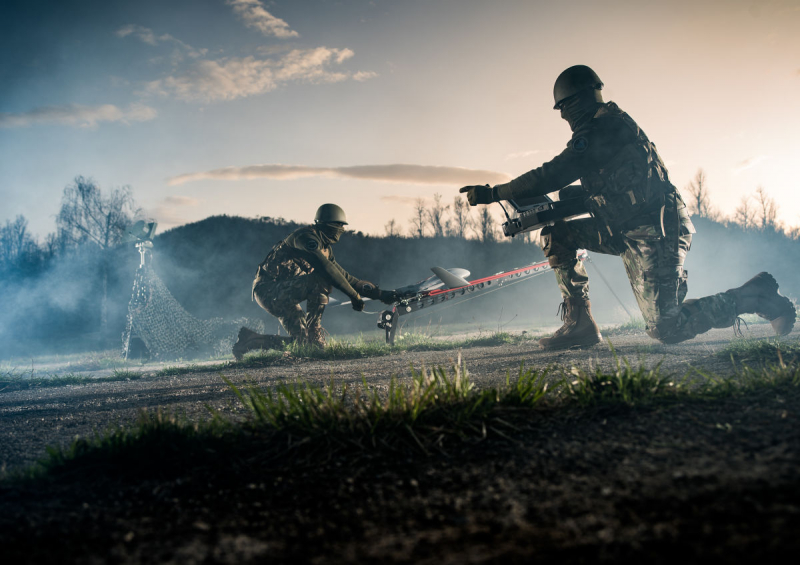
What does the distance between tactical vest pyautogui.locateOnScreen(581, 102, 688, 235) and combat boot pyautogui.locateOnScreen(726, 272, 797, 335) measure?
78 cm

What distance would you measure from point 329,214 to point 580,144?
3748 millimetres

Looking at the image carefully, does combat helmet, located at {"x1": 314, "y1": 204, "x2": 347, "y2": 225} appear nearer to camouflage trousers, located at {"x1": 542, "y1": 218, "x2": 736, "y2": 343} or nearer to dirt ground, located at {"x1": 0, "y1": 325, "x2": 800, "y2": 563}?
camouflage trousers, located at {"x1": 542, "y1": 218, "x2": 736, "y2": 343}

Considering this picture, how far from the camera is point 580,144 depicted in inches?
141

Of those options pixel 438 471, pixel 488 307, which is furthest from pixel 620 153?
pixel 488 307

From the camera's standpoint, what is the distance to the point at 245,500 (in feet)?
3.73

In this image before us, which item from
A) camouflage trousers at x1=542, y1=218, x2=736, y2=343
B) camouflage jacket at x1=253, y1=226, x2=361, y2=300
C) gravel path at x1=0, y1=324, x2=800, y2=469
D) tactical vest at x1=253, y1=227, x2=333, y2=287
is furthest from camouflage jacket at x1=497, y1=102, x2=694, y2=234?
tactical vest at x1=253, y1=227, x2=333, y2=287

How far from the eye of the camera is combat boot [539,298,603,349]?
415cm

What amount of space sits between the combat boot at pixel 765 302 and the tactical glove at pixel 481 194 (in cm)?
197

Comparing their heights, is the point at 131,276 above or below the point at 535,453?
above

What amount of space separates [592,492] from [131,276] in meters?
19.1

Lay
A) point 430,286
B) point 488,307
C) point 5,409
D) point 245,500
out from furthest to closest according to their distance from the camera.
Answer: point 488,307 < point 430,286 < point 5,409 < point 245,500

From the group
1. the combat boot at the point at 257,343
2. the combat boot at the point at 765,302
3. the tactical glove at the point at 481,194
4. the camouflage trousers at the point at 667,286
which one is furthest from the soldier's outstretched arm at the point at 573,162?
the combat boot at the point at 257,343

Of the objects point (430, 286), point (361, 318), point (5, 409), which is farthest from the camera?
point (361, 318)

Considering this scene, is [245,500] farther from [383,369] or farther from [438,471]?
[383,369]
